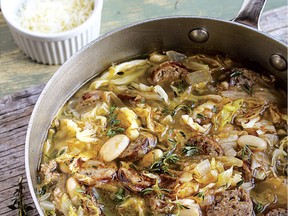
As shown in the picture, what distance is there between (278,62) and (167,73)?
24.9 inches

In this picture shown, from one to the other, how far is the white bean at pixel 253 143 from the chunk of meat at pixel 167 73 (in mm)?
537

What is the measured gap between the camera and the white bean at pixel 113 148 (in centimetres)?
305

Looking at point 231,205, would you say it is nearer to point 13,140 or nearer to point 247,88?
point 247,88

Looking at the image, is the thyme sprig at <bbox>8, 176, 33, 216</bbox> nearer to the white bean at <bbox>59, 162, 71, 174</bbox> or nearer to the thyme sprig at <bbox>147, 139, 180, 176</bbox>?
the white bean at <bbox>59, 162, 71, 174</bbox>

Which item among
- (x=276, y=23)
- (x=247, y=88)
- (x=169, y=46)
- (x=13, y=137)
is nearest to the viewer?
(x=247, y=88)

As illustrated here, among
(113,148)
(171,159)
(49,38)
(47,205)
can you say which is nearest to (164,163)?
(171,159)

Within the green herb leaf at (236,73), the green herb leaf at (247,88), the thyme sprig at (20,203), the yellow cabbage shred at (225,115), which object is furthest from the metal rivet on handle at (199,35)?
the thyme sprig at (20,203)

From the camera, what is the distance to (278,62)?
345cm

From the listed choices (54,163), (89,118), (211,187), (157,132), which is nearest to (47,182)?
(54,163)

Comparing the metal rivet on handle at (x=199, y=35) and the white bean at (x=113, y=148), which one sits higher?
the metal rivet on handle at (x=199, y=35)

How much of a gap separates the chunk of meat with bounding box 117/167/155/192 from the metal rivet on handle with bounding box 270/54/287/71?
104cm

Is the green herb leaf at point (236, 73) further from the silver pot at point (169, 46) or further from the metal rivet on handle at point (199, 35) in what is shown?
the metal rivet on handle at point (199, 35)

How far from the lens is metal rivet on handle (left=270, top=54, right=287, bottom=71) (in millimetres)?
3408

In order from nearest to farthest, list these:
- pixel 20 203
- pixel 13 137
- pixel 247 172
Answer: pixel 247 172, pixel 20 203, pixel 13 137
